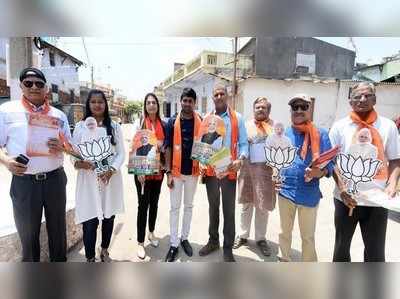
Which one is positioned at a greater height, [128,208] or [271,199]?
[271,199]

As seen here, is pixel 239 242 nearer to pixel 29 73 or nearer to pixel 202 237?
pixel 202 237

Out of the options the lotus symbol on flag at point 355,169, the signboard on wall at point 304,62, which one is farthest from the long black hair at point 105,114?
the signboard on wall at point 304,62

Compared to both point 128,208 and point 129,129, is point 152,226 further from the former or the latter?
point 129,129

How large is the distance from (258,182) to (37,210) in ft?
5.57

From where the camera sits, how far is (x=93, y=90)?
222 centimetres

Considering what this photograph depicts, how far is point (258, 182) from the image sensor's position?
2.62 metres

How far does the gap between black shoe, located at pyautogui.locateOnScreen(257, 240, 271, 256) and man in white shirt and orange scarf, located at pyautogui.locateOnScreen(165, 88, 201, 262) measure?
652mm

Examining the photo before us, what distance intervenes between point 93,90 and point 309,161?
1597mm

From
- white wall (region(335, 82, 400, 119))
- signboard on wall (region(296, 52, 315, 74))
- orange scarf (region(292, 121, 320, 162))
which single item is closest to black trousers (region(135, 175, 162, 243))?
orange scarf (region(292, 121, 320, 162))

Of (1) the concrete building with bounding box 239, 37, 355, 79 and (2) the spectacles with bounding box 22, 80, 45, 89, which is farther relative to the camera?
(1) the concrete building with bounding box 239, 37, 355, 79

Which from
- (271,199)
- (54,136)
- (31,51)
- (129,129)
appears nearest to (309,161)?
(271,199)

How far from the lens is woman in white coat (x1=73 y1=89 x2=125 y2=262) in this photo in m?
2.21

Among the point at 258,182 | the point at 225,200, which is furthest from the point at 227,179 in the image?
the point at 258,182

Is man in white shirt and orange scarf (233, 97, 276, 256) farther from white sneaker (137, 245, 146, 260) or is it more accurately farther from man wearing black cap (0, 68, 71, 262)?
man wearing black cap (0, 68, 71, 262)
